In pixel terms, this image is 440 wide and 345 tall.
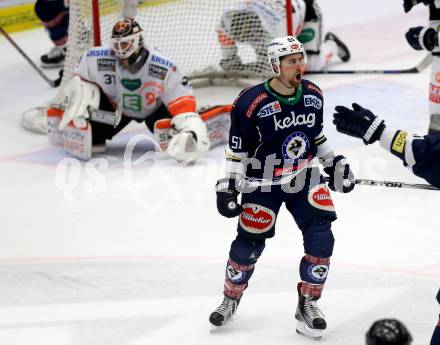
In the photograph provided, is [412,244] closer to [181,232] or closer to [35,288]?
[181,232]

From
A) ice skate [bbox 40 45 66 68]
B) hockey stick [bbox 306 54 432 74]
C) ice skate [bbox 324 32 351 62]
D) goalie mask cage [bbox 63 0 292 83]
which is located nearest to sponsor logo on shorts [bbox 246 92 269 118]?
goalie mask cage [bbox 63 0 292 83]

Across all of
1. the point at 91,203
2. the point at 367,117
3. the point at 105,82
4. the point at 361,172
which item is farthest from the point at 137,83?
the point at 367,117

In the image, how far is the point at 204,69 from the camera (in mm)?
8633

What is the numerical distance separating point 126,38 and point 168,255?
6.03 ft

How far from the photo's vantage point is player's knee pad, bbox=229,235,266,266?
13.6ft

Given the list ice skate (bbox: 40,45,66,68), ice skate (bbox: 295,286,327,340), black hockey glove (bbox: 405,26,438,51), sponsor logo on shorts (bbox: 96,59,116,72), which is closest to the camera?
ice skate (bbox: 295,286,327,340)

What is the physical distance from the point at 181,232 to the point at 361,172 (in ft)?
4.63

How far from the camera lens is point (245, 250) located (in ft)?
13.6

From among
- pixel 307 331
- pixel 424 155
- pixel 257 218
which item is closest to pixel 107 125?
pixel 257 218

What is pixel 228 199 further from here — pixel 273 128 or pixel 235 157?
pixel 273 128

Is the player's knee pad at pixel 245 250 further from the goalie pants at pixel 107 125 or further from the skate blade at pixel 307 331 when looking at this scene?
the goalie pants at pixel 107 125

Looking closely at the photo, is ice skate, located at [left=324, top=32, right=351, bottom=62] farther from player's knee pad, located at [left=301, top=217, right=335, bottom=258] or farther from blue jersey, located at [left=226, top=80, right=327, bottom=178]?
player's knee pad, located at [left=301, top=217, right=335, bottom=258]

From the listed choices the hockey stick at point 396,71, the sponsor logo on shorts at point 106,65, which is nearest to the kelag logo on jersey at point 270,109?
the sponsor logo on shorts at point 106,65

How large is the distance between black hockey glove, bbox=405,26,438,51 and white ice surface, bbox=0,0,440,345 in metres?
0.72
